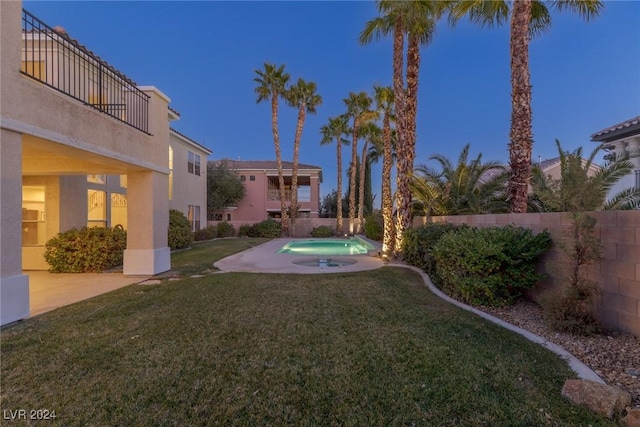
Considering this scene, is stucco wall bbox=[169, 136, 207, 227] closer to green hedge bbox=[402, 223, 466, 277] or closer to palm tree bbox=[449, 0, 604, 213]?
green hedge bbox=[402, 223, 466, 277]

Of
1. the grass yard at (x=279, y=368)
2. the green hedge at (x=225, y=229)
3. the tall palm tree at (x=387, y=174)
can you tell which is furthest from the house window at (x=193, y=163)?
the grass yard at (x=279, y=368)

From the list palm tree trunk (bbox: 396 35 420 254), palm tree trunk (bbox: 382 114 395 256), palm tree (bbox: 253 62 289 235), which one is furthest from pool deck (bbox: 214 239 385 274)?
palm tree (bbox: 253 62 289 235)

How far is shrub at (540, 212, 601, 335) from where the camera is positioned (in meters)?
4.45

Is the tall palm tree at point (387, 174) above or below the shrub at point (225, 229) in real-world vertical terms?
above

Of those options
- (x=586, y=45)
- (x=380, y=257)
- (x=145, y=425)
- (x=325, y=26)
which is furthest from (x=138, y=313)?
(x=325, y=26)

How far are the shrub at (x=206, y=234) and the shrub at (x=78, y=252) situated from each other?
12.5m

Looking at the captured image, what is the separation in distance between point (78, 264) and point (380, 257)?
34.7 ft

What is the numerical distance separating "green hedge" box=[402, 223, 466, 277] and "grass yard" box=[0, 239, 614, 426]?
10.6 feet

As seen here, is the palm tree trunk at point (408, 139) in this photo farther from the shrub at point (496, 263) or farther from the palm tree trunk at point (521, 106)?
the shrub at point (496, 263)

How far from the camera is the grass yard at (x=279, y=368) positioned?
2719 mm

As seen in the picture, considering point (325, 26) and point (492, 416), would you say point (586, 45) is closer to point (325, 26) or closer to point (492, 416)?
point (325, 26)

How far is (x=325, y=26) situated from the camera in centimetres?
2958

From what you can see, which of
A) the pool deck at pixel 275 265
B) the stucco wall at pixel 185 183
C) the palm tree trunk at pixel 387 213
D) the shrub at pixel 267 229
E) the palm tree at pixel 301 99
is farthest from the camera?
the shrub at pixel 267 229

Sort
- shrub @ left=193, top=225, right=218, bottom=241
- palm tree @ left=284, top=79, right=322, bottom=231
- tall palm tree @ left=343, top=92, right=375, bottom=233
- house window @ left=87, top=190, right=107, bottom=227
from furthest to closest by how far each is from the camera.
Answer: tall palm tree @ left=343, top=92, right=375, bottom=233 → palm tree @ left=284, top=79, right=322, bottom=231 → shrub @ left=193, top=225, right=218, bottom=241 → house window @ left=87, top=190, right=107, bottom=227
